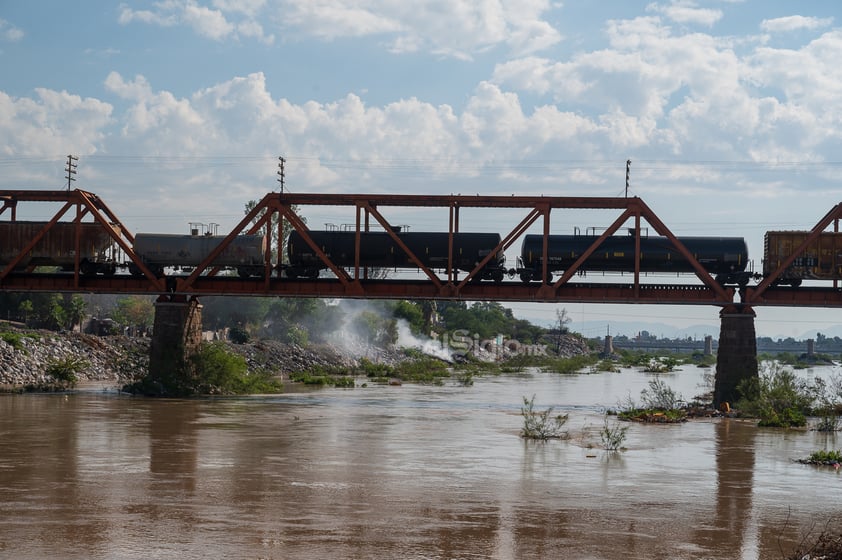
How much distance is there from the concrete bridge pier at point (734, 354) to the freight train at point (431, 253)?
3.13m

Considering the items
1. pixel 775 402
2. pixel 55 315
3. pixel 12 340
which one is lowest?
pixel 775 402

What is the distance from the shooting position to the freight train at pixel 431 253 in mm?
44000

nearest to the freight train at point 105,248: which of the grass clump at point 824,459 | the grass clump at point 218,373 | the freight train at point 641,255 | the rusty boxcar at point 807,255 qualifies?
the grass clump at point 218,373

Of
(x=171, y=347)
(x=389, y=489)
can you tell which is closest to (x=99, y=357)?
(x=171, y=347)

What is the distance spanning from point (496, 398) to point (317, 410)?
14.1 m

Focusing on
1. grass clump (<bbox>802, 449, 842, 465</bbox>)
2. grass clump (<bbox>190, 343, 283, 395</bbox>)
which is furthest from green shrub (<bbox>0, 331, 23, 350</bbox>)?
grass clump (<bbox>802, 449, 842, 465</bbox>)

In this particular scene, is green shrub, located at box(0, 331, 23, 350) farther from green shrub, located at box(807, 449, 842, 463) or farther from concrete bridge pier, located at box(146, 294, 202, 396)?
green shrub, located at box(807, 449, 842, 463)

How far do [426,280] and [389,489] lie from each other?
26413mm

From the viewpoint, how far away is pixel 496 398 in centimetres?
4916

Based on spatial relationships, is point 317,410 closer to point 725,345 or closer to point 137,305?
point 725,345

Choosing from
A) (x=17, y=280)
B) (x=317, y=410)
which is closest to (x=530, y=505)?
(x=317, y=410)

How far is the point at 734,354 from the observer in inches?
1607

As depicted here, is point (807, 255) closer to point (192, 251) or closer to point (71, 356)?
point (192, 251)

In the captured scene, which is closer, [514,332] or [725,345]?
[725,345]
